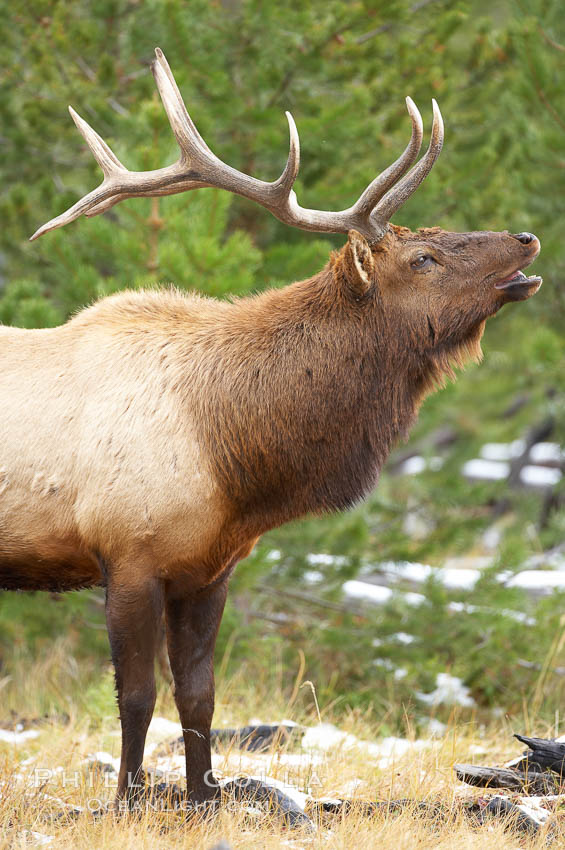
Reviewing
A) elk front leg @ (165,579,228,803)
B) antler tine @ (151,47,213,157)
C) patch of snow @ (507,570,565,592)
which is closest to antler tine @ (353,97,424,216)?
antler tine @ (151,47,213,157)

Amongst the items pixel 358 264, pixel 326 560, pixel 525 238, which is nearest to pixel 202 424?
pixel 358 264

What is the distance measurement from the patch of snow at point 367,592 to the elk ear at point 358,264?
4.07 meters

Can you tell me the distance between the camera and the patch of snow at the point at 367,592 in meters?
7.96

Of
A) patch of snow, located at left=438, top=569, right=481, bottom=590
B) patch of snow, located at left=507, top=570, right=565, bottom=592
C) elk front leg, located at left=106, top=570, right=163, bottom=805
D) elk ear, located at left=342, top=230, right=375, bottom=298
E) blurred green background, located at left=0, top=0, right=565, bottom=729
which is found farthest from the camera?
patch of snow, located at left=507, top=570, right=565, bottom=592

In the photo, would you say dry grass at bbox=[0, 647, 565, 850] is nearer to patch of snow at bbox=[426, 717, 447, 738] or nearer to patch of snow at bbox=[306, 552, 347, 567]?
patch of snow at bbox=[426, 717, 447, 738]

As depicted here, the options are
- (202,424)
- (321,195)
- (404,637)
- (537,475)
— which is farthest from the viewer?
(537,475)

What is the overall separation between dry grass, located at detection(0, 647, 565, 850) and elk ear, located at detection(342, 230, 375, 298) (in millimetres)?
1972

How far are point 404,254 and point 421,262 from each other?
0.07 meters

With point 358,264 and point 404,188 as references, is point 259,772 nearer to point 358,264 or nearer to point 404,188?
point 358,264

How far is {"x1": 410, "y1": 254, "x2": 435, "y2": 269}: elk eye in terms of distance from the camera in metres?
4.10

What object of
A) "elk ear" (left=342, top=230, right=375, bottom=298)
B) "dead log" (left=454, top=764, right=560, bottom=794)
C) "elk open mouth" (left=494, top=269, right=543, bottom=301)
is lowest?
"dead log" (left=454, top=764, right=560, bottom=794)

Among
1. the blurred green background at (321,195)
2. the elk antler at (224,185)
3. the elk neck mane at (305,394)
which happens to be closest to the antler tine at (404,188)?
the elk antler at (224,185)

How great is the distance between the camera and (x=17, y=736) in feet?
17.6

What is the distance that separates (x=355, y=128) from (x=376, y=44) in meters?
0.93
